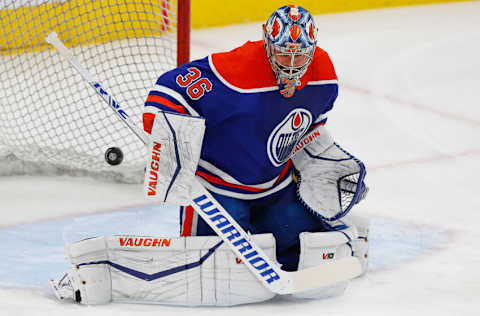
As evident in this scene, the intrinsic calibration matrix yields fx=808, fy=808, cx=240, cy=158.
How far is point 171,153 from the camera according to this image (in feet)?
6.90

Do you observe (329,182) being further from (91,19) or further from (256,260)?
(91,19)

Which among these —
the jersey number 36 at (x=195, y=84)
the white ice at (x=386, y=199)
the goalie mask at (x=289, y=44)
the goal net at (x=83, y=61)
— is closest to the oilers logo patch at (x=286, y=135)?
the goalie mask at (x=289, y=44)

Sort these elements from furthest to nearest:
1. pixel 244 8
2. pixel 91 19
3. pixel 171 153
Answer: pixel 244 8, pixel 91 19, pixel 171 153

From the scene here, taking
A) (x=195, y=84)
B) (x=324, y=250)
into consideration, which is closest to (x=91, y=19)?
(x=195, y=84)

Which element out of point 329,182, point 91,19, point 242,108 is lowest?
point 329,182

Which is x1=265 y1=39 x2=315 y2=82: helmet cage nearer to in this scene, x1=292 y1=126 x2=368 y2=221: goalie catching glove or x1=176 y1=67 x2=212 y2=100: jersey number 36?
x1=176 y1=67 x2=212 y2=100: jersey number 36

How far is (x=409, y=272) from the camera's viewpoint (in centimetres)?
253

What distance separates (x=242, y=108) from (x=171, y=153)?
0.24 m

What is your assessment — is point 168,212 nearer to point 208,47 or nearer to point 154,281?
point 154,281

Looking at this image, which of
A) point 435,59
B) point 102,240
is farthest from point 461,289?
point 435,59

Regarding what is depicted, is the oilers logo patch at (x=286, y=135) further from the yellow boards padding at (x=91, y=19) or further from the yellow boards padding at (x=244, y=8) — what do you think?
the yellow boards padding at (x=244, y=8)

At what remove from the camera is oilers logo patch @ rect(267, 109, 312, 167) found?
2.26m

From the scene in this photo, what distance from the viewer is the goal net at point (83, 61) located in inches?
130

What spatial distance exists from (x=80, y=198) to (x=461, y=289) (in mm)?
1518
